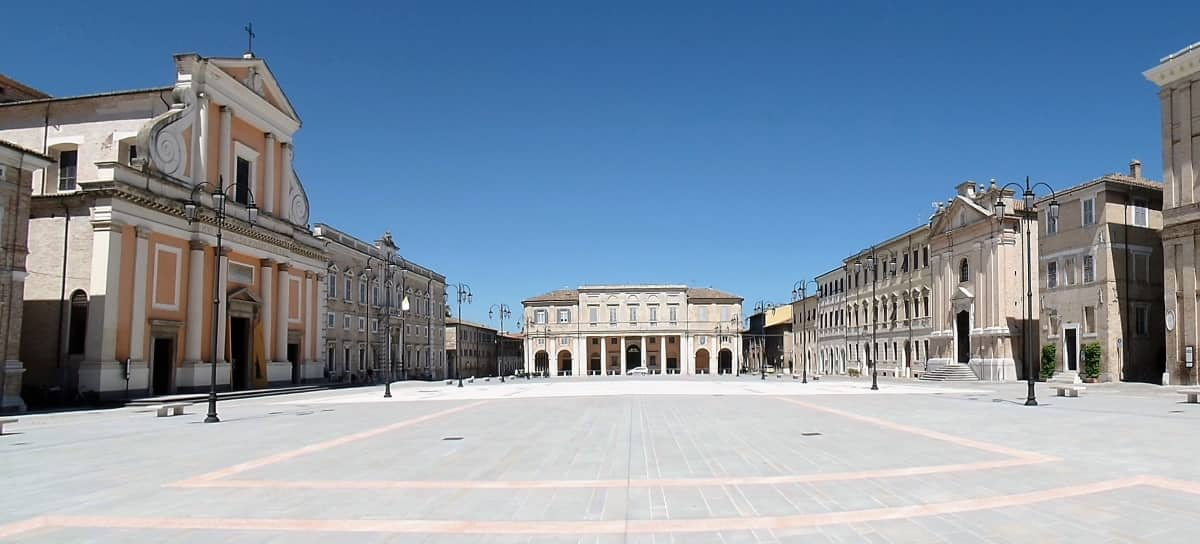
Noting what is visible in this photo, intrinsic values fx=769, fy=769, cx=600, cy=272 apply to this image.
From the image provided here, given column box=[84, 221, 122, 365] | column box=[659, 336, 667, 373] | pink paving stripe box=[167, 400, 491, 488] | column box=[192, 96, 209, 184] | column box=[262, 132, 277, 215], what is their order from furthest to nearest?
column box=[659, 336, 667, 373]
column box=[262, 132, 277, 215]
column box=[192, 96, 209, 184]
column box=[84, 221, 122, 365]
pink paving stripe box=[167, 400, 491, 488]

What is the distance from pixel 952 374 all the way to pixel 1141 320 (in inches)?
490

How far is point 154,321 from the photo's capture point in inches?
1292

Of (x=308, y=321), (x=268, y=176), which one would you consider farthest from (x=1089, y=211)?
(x=268, y=176)

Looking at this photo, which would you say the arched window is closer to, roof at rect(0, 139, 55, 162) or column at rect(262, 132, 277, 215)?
roof at rect(0, 139, 55, 162)

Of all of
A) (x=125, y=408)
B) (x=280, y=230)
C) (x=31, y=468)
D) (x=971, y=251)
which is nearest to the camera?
(x=31, y=468)

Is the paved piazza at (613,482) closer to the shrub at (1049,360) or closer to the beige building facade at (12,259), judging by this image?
the beige building facade at (12,259)

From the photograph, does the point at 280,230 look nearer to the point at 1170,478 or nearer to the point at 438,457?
the point at 438,457

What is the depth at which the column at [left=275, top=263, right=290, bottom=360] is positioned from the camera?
43.1 metres

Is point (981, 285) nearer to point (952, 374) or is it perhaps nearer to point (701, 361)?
point (952, 374)

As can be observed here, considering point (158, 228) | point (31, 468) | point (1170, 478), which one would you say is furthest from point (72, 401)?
point (1170, 478)

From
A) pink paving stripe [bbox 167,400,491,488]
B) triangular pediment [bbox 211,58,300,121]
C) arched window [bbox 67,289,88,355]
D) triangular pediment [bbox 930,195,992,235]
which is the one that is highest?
triangular pediment [bbox 211,58,300,121]

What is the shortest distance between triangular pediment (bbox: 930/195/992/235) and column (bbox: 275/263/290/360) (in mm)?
45491

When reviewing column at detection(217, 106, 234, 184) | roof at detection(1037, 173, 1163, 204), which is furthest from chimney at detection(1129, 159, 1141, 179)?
column at detection(217, 106, 234, 184)

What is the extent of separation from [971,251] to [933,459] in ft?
160
